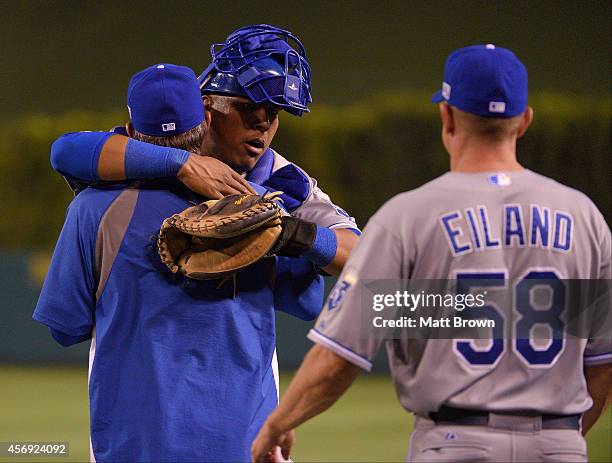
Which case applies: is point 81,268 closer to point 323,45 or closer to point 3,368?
point 3,368

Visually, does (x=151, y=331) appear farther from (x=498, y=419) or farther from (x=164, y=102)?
(x=498, y=419)

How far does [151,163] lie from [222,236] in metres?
0.25

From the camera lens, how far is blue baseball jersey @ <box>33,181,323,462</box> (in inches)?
81.5

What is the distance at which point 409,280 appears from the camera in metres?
1.78

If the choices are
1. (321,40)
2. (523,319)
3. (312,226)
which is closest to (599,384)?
(523,319)

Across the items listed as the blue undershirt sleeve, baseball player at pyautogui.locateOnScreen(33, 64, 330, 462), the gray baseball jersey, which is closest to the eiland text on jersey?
the gray baseball jersey

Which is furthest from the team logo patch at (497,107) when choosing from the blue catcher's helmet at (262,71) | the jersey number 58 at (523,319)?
the blue catcher's helmet at (262,71)

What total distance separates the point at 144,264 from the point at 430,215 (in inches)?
26.6

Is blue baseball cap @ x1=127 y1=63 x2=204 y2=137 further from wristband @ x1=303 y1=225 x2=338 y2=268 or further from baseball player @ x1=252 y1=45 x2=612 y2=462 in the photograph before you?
baseball player @ x1=252 y1=45 x2=612 y2=462

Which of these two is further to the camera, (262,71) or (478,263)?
(262,71)

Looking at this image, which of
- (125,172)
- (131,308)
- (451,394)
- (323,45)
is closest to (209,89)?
(125,172)

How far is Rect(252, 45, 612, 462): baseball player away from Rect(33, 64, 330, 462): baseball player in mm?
305

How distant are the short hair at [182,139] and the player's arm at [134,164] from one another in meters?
0.06

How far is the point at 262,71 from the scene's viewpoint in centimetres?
250
